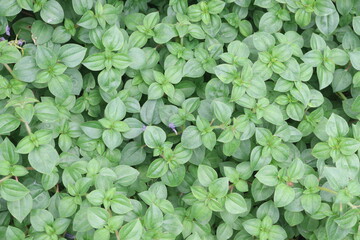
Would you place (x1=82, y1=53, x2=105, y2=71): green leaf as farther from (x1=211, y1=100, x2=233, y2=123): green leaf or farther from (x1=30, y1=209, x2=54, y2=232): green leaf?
(x1=30, y1=209, x2=54, y2=232): green leaf

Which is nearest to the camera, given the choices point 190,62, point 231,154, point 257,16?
point 231,154

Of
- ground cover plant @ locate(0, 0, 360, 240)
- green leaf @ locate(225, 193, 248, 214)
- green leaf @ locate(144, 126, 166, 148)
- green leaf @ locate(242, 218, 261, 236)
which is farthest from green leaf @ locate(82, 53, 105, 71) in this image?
green leaf @ locate(242, 218, 261, 236)

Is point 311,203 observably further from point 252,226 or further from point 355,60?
point 355,60

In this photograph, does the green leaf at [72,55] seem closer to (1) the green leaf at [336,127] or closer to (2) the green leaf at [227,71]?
(2) the green leaf at [227,71]

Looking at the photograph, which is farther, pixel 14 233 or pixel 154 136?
pixel 154 136

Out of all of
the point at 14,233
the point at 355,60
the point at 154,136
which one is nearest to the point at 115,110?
the point at 154,136

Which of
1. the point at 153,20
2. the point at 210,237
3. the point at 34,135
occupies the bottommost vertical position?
the point at 210,237

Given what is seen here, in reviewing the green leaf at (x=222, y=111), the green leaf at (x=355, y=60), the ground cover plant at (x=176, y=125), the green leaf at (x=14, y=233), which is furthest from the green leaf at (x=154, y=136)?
the green leaf at (x=355, y=60)

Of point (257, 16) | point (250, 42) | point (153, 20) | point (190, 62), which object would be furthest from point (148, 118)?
point (257, 16)

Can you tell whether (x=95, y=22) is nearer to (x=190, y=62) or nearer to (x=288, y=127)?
(x=190, y=62)
